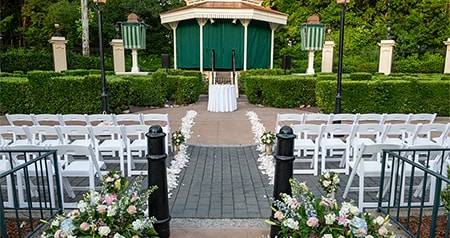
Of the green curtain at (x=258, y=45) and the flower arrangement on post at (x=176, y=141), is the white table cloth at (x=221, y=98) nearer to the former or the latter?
the flower arrangement on post at (x=176, y=141)

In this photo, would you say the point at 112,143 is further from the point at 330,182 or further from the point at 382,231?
the point at 382,231

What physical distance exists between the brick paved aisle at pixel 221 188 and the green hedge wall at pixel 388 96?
556cm

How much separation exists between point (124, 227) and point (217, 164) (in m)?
3.95

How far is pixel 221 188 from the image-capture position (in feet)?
17.1

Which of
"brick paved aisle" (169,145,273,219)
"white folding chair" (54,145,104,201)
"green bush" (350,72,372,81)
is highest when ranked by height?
"green bush" (350,72,372,81)

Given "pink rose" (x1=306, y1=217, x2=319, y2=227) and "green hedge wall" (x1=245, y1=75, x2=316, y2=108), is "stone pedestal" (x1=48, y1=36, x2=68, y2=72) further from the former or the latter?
"pink rose" (x1=306, y1=217, x2=319, y2=227)

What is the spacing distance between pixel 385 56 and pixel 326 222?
74.2ft

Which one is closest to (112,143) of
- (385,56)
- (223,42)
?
(223,42)

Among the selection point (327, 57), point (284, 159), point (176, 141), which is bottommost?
point (176, 141)

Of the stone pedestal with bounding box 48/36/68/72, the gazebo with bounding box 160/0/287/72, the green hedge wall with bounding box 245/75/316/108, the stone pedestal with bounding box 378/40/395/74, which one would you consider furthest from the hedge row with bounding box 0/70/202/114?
the stone pedestal with bounding box 378/40/395/74

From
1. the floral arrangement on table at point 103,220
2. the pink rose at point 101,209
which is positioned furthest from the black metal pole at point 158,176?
the pink rose at point 101,209

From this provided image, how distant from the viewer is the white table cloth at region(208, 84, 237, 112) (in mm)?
12742

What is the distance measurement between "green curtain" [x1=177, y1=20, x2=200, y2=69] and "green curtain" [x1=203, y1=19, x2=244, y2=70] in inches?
23.7

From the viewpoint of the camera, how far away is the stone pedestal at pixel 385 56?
2160 cm
